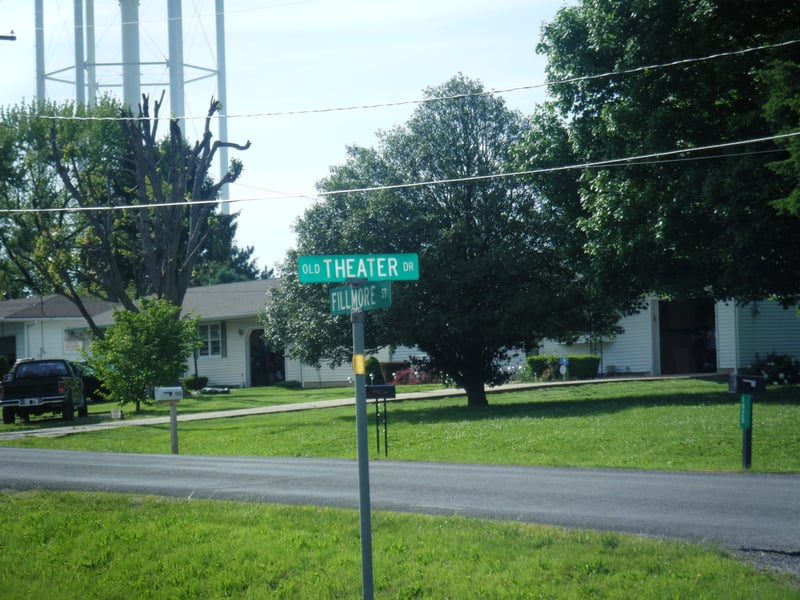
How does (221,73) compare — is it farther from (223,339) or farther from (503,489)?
(503,489)

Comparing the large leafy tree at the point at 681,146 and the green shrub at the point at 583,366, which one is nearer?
the large leafy tree at the point at 681,146

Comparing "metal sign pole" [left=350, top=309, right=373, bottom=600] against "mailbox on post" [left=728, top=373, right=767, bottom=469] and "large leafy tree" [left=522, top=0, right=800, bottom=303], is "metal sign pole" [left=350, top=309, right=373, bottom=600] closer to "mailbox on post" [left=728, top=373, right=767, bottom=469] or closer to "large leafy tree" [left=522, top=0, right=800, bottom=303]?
"mailbox on post" [left=728, top=373, right=767, bottom=469]

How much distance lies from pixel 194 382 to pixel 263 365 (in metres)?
4.01

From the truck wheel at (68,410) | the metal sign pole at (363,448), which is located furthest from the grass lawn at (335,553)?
the truck wheel at (68,410)

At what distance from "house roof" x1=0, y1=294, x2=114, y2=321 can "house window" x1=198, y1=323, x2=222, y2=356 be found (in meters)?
7.90

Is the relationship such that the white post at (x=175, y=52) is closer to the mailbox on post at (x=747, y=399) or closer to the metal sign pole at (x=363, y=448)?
the mailbox on post at (x=747, y=399)

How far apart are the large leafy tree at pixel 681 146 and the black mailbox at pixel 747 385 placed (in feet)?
20.8

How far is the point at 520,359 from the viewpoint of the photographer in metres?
43.1

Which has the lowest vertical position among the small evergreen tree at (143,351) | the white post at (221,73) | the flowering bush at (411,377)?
the flowering bush at (411,377)

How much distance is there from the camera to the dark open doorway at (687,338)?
4019cm

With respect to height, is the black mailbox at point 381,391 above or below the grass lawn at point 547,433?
above

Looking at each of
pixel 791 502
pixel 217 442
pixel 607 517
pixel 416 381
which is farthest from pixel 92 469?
pixel 416 381

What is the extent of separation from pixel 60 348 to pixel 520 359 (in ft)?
92.4

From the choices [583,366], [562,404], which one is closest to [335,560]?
[562,404]
